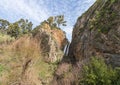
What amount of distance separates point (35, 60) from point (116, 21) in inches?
270

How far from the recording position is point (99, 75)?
15516 mm

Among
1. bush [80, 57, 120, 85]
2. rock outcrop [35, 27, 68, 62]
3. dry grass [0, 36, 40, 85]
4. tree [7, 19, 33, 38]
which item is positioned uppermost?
tree [7, 19, 33, 38]

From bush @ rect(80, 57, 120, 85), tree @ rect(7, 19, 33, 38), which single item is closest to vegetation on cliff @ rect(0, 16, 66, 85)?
bush @ rect(80, 57, 120, 85)

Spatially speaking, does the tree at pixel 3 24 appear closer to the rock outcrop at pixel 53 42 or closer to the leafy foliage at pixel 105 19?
the rock outcrop at pixel 53 42

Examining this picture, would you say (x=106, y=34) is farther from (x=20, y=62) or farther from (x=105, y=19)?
(x=20, y=62)

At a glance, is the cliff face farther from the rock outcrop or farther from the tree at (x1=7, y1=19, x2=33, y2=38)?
the tree at (x1=7, y1=19, x2=33, y2=38)

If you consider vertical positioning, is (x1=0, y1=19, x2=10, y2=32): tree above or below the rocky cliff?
above

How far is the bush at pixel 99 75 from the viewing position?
15.0 metres

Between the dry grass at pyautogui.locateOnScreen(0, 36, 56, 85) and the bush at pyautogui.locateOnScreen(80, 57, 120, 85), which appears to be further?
the dry grass at pyautogui.locateOnScreen(0, 36, 56, 85)

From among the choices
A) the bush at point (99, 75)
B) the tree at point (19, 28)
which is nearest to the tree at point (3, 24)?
the tree at point (19, 28)

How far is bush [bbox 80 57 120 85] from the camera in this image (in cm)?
1504

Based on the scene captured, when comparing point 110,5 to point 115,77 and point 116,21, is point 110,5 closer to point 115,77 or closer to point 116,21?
point 116,21

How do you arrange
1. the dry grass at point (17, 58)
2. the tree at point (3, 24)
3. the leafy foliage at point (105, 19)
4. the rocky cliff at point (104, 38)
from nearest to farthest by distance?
1. the dry grass at point (17, 58)
2. the rocky cliff at point (104, 38)
3. the leafy foliage at point (105, 19)
4. the tree at point (3, 24)

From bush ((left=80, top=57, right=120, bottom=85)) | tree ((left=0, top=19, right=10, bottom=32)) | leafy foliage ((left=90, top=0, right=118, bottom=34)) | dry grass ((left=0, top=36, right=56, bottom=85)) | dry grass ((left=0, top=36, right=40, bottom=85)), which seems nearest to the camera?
bush ((left=80, top=57, right=120, bottom=85))
